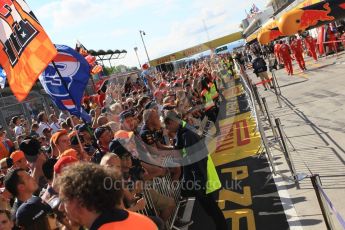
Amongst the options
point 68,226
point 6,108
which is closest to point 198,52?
point 6,108

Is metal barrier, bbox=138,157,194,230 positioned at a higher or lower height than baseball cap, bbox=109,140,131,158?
lower

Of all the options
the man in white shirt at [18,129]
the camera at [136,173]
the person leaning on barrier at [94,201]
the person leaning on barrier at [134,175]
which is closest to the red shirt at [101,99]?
the man in white shirt at [18,129]

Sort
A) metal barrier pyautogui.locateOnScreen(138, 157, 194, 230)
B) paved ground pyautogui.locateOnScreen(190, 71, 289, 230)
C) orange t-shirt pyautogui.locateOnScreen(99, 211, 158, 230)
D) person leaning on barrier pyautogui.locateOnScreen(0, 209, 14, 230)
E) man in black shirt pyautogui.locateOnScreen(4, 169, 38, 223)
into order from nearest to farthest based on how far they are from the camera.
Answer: orange t-shirt pyautogui.locateOnScreen(99, 211, 158, 230)
person leaning on barrier pyautogui.locateOnScreen(0, 209, 14, 230)
man in black shirt pyautogui.locateOnScreen(4, 169, 38, 223)
metal barrier pyautogui.locateOnScreen(138, 157, 194, 230)
paved ground pyautogui.locateOnScreen(190, 71, 289, 230)

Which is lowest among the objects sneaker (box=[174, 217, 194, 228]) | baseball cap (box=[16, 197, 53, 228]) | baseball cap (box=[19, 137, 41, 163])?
sneaker (box=[174, 217, 194, 228])

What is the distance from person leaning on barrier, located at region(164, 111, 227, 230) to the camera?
521 centimetres

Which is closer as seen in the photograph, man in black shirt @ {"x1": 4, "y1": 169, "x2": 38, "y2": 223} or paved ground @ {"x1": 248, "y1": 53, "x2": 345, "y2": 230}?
man in black shirt @ {"x1": 4, "y1": 169, "x2": 38, "y2": 223}

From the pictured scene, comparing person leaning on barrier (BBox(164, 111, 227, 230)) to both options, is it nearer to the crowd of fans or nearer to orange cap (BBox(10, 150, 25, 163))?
the crowd of fans

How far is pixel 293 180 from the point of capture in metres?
6.89

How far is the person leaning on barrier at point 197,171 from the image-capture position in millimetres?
5207

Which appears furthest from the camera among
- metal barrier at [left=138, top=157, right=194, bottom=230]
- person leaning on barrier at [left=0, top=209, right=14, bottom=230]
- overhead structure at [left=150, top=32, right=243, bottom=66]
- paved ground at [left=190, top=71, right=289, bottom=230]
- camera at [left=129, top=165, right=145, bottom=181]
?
overhead structure at [left=150, top=32, right=243, bottom=66]

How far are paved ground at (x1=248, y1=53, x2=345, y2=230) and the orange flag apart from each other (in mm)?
4178

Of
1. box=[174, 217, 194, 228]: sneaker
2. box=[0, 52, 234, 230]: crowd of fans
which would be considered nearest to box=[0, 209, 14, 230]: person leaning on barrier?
box=[0, 52, 234, 230]: crowd of fans

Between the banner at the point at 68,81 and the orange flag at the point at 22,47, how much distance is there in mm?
910

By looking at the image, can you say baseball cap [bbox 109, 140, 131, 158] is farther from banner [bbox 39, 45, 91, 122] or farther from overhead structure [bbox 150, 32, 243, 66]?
overhead structure [bbox 150, 32, 243, 66]
